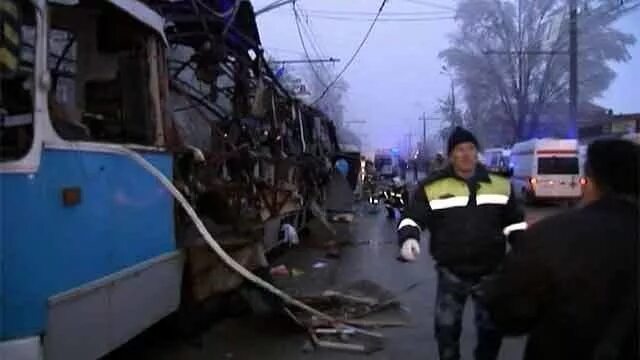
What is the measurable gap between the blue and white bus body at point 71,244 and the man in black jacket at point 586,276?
234 centimetres

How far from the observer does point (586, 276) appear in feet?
9.24

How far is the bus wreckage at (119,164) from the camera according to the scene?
416 cm

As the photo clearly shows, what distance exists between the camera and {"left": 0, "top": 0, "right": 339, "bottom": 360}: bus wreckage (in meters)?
4.16

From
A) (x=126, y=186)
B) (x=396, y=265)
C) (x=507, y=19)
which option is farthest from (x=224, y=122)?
(x=507, y=19)

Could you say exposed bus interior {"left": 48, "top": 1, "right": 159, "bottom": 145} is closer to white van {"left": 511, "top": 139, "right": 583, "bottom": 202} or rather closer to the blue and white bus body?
the blue and white bus body

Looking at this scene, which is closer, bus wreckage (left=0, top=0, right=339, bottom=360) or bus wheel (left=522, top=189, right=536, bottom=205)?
bus wreckage (left=0, top=0, right=339, bottom=360)

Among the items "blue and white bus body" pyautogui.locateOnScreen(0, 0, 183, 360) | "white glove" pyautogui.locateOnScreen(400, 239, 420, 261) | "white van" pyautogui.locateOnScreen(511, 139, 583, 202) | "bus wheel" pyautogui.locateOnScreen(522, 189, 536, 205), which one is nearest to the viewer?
"blue and white bus body" pyautogui.locateOnScreen(0, 0, 183, 360)

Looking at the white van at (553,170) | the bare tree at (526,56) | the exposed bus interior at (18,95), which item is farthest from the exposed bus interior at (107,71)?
the bare tree at (526,56)

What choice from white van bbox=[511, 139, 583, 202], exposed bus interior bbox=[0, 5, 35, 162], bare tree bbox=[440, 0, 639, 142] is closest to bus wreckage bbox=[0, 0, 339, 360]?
exposed bus interior bbox=[0, 5, 35, 162]

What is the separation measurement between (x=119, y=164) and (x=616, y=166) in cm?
314

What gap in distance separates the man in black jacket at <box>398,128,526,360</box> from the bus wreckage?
175cm

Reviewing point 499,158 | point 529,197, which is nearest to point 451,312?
point 529,197

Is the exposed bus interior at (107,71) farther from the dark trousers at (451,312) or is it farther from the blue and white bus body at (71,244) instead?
the dark trousers at (451,312)

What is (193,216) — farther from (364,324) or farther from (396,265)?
(396,265)
